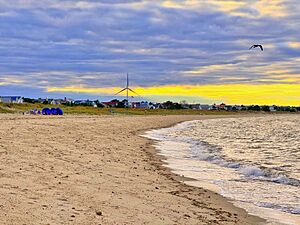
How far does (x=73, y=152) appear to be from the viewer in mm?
15664

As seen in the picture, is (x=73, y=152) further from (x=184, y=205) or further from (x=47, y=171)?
A: (x=184, y=205)

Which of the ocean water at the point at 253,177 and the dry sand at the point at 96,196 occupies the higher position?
the dry sand at the point at 96,196

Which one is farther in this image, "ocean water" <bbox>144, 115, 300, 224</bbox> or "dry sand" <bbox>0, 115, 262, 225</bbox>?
"ocean water" <bbox>144, 115, 300, 224</bbox>

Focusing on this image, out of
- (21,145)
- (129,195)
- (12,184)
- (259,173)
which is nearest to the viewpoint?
(12,184)

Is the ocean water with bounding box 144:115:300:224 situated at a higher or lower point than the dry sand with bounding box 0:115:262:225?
lower

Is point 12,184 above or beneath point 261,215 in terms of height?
above

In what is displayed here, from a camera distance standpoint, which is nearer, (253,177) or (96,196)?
(96,196)

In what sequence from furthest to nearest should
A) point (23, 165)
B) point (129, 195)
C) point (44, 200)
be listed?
point (23, 165), point (129, 195), point (44, 200)

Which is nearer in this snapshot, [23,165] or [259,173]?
[23,165]

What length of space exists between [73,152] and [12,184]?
736 cm

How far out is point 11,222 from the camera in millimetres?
5918

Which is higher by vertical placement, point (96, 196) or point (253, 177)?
point (96, 196)

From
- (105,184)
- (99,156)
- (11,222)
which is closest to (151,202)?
(105,184)

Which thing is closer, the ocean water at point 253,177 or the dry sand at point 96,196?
the dry sand at point 96,196
